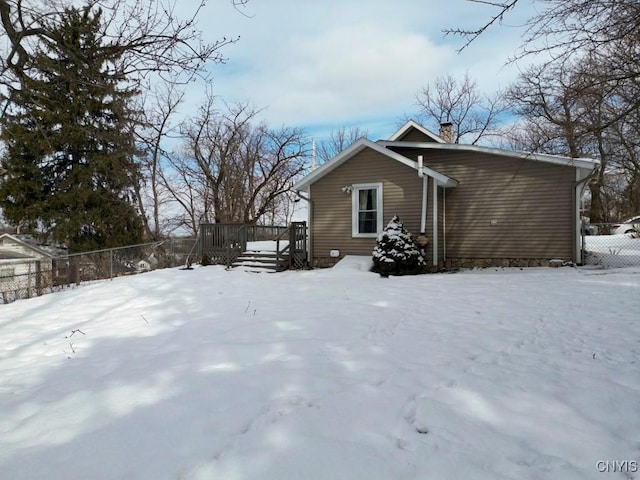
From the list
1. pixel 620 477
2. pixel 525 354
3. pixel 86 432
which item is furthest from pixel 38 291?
pixel 620 477

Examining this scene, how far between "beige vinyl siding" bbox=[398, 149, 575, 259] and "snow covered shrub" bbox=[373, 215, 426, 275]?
5.87 feet

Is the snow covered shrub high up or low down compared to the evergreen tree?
down

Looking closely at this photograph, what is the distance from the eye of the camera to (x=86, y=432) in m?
2.42

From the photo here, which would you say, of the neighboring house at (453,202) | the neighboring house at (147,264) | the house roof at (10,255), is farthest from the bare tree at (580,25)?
the house roof at (10,255)

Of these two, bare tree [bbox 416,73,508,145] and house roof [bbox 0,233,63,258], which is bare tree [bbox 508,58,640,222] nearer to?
bare tree [bbox 416,73,508,145]

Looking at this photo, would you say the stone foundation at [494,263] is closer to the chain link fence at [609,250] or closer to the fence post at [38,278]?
the chain link fence at [609,250]

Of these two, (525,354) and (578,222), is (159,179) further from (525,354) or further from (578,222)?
(525,354)

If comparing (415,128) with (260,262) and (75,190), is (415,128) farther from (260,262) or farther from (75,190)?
(75,190)

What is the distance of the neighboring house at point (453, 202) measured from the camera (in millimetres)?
10414

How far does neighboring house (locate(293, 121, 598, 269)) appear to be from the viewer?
10.4 meters

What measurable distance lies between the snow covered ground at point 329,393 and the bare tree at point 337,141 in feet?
99.8

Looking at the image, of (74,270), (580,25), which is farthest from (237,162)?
(580,25)

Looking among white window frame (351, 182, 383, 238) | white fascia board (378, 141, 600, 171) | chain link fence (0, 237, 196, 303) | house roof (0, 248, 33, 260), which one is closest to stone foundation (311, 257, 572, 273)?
white window frame (351, 182, 383, 238)

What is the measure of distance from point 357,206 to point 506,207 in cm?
433
